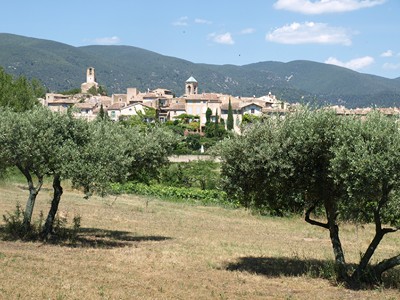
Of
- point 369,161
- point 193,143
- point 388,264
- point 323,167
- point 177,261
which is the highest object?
point 369,161

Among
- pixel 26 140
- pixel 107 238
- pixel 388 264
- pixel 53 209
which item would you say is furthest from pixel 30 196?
pixel 388 264

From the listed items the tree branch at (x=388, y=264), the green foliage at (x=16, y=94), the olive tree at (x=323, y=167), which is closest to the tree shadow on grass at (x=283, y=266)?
the olive tree at (x=323, y=167)

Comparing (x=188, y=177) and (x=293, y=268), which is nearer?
(x=293, y=268)

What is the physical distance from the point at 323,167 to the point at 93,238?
13.1 m

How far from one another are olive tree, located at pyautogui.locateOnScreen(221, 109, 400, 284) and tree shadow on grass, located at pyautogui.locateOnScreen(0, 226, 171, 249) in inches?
315

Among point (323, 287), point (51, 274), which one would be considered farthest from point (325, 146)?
point (51, 274)

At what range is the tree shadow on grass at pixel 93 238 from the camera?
78.7 ft

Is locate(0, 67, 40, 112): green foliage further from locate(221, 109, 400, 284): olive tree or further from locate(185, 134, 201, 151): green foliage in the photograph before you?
locate(185, 134, 201, 151): green foliage

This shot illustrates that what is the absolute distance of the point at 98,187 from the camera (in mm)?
22641

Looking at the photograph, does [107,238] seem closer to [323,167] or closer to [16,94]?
[323,167]

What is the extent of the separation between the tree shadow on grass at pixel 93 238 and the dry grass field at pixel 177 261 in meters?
0.05

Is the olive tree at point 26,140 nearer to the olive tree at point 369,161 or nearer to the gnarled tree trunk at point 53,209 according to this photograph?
the gnarled tree trunk at point 53,209

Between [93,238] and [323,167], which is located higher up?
[323,167]

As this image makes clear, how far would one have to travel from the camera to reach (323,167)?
1780cm
